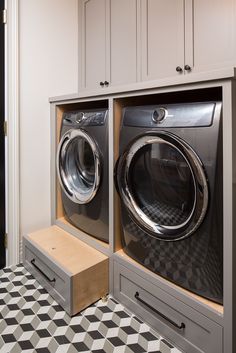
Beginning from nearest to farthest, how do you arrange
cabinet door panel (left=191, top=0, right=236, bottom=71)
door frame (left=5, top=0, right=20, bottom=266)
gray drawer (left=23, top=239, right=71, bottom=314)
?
cabinet door panel (left=191, top=0, right=236, bottom=71) → gray drawer (left=23, top=239, right=71, bottom=314) → door frame (left=5, top=0, right=20, bottom=266)

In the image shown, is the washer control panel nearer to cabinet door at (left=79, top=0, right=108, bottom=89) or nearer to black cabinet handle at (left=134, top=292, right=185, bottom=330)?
cabinet door at (left=79, top=0, right=108, bottom=89)

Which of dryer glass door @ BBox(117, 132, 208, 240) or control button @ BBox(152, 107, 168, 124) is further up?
control button @ BBox(152, 107, 168, 124)

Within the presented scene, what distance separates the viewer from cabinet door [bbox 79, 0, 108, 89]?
217 centimetres

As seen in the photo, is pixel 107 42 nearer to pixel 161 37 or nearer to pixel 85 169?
pixel 161 37

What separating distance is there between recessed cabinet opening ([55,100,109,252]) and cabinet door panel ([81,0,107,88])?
0.34 m

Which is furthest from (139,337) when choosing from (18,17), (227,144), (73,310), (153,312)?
(18,17)

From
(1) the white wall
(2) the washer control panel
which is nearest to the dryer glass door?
(2) the washer control panel

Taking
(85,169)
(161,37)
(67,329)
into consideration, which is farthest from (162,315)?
(161,37)

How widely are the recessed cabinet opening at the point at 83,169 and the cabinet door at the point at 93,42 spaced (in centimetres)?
33

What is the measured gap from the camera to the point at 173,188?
4.22 ft

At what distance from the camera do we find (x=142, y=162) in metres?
1.42

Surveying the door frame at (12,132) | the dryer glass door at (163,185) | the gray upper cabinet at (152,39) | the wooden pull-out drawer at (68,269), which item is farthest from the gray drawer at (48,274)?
the gray upper cabinet at (152,39)

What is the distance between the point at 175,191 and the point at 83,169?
90 cm

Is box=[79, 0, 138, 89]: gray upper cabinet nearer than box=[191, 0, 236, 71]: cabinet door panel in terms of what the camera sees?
No
